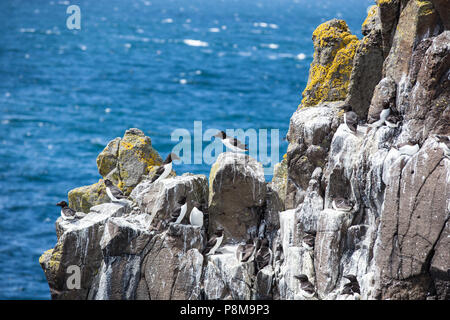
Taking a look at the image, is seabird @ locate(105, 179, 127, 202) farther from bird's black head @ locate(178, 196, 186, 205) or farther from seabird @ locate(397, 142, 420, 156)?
seabird @ locate(397, 142, 420, 156)

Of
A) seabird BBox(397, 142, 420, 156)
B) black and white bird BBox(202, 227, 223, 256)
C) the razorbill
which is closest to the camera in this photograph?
seabird BBox(397, 142, 420, 156)

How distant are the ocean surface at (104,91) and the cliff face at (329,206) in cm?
2207

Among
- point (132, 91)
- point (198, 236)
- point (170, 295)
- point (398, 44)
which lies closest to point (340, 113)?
point (398, 44)

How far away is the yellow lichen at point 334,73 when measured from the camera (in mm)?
21047

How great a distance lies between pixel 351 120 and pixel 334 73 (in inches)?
122

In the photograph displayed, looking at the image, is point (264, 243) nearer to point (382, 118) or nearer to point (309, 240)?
point (309, 240)

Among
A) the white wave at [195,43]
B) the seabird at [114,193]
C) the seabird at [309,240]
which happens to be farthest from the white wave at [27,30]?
the seabird at [309,240]

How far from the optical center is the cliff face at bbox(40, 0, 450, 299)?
1592cm

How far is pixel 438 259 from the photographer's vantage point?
15.5 metres

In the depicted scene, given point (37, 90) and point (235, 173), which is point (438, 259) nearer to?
point (235, 173)

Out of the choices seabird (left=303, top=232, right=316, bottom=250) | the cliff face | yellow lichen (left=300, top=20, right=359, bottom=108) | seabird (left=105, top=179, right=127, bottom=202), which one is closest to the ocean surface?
seabird (left=105, top=179, right=127, bottom=202)

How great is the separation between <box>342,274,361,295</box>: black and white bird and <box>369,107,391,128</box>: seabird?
402 centimetres

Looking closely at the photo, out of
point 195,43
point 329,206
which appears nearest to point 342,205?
point 329,206

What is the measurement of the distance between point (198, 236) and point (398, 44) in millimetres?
7780
